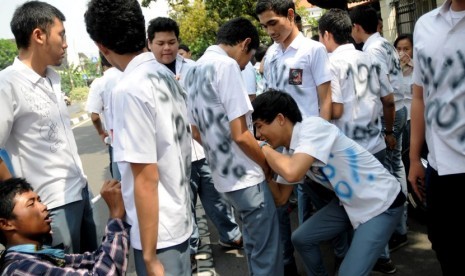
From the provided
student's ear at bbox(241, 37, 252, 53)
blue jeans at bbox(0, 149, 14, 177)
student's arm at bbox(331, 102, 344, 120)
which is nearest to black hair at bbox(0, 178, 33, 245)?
blue jeans at bbox(0, 149, 14, 177)

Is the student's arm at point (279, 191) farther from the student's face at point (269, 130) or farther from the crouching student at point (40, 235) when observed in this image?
the crouching student at point (40, 235)

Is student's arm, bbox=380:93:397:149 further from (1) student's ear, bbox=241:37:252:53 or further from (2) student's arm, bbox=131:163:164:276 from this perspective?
(2) student's arm, bbox=131:163:164:276

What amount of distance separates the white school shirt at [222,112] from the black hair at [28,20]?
83 cm

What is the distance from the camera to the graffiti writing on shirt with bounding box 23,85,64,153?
6.64 ft

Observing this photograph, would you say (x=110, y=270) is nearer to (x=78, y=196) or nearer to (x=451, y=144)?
(x=78, y=196)

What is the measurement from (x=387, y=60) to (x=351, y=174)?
5.29 feet

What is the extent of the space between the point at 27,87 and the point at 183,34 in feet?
66.6

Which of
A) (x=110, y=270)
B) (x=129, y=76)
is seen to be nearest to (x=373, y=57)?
(x=129, y=76)

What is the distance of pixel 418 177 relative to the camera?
2.22 m

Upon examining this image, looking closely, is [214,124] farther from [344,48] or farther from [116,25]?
[344,48]

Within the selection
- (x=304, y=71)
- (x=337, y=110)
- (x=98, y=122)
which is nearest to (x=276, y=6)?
(x=304, y=71)

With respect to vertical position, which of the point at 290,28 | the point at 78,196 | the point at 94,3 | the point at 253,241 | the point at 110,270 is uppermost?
the point at 94,3

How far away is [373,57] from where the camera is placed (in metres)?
3.27

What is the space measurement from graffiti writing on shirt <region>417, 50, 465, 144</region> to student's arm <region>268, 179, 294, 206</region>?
38.7 inches
